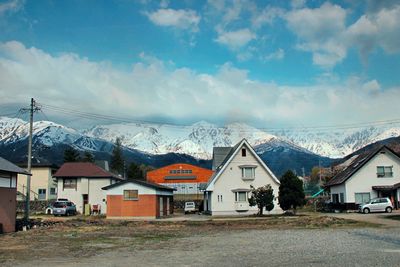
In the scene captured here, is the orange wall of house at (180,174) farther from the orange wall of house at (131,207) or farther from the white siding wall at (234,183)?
the orange wall of house at (131,207)

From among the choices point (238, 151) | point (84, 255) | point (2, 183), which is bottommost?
point (84, 255)

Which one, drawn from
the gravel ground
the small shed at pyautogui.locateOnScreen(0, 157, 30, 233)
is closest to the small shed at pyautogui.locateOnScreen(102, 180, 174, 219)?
the small shed at pyautogui.locateOnScreen(0, 157, 30, 233)

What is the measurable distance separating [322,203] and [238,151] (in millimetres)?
18399

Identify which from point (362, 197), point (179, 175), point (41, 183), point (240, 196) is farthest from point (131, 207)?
point (179, 175)

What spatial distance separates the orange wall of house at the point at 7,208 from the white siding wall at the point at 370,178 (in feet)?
113

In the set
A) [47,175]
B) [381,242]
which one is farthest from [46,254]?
[47,175]

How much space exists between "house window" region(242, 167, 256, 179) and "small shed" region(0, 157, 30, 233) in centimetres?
2686

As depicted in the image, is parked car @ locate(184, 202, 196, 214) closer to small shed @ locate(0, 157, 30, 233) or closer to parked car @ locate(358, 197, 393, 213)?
parked car @ locate(358, 197, 393, 213)

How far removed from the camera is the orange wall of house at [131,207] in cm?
4375

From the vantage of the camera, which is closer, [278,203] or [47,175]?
[278,203]

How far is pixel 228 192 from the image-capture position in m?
48.8

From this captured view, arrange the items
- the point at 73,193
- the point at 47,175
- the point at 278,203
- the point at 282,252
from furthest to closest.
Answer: the point at 47,175 → the point at 73,193 → the point at 278,203 → the point at 282,252

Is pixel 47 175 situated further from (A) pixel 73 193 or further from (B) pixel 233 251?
(B) pixel 233 251

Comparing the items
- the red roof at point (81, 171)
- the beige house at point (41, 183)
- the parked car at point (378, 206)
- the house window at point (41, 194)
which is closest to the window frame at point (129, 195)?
the red roof at point (81, 171)
